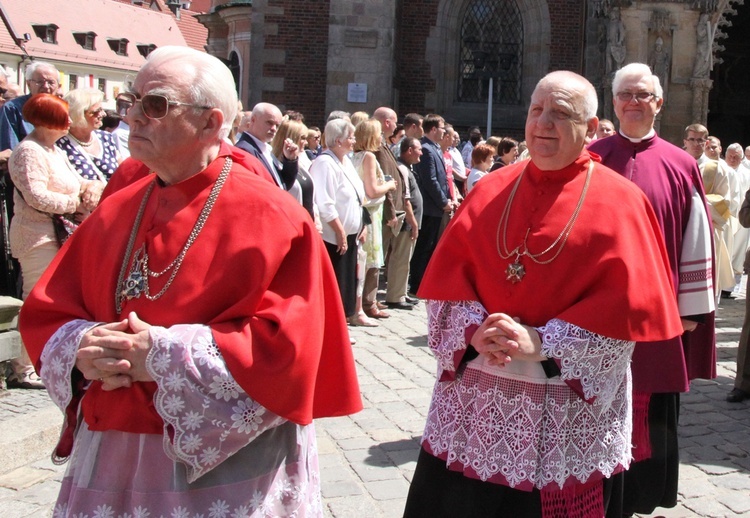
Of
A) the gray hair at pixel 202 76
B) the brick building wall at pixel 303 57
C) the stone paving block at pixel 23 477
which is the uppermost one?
the brick building wall at pixel 303 57

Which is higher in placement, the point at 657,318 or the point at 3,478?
the point at 657,318

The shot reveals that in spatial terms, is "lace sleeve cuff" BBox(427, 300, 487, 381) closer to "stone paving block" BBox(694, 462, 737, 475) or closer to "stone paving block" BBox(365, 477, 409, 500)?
"stone paving block" BBox(365, 477, 409, 500)

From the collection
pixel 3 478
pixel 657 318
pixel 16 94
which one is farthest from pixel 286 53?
pixel 657 318

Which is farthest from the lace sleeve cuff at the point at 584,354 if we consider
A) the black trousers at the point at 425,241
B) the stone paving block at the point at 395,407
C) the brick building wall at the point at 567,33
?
the brick building wall at the point at 567,33

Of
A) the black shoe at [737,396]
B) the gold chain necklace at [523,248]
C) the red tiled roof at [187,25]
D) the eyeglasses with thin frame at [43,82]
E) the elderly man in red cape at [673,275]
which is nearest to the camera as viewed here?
the gold chain necklace at [523,248]

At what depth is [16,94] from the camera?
28.7 ft

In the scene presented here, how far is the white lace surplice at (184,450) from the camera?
8.72ft

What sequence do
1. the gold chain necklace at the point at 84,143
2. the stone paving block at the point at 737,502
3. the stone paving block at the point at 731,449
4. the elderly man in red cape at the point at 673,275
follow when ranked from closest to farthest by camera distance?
the elderly man in red cape at the point at 673,275
the stone paving block at the point at 737,502
the stone paving block at the point at 731,449
the gold chain necklace at the point at 84,143

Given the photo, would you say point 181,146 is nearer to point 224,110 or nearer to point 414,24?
point 224,110

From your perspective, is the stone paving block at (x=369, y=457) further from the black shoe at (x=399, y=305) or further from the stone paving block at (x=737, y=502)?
the black shoe at (x=399, y=305)

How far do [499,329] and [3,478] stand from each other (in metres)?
3.12

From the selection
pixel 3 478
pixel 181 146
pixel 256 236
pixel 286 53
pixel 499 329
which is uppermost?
pixel 286 53

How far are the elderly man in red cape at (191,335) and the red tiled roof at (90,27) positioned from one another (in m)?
55.1

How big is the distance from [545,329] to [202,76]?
1433 millimetres
